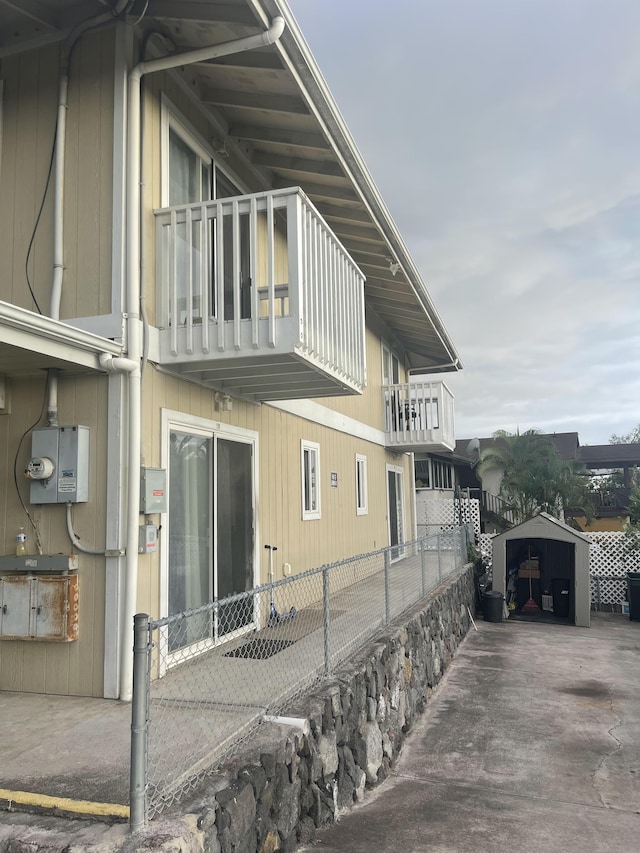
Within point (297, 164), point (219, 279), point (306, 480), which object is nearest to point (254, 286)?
point (219, 279)

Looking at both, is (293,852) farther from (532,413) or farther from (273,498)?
(532,413)

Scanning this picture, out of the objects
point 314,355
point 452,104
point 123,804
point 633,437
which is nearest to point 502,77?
point 452,104

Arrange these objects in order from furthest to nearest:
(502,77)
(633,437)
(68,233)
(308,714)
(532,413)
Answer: (532,413), (633,437), (502,77), (68,233), (308,714)

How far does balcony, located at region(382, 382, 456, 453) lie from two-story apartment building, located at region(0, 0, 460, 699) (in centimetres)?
695

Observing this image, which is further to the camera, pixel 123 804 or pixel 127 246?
pixel 127 246

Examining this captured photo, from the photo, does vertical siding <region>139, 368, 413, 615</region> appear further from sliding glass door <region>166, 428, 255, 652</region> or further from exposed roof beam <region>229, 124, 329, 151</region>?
exposed roof beam <region>229, 124, 329, 151</region>

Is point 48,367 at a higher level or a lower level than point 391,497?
higher

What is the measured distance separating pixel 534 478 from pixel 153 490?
53.8 feet

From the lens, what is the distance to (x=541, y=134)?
1450 cm

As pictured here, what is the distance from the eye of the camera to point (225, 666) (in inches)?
198

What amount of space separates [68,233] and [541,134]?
1304cm

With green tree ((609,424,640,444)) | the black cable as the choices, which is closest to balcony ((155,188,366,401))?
the black cable

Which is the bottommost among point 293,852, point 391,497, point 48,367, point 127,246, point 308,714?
point 293,852

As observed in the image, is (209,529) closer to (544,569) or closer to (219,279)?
(219,279)
